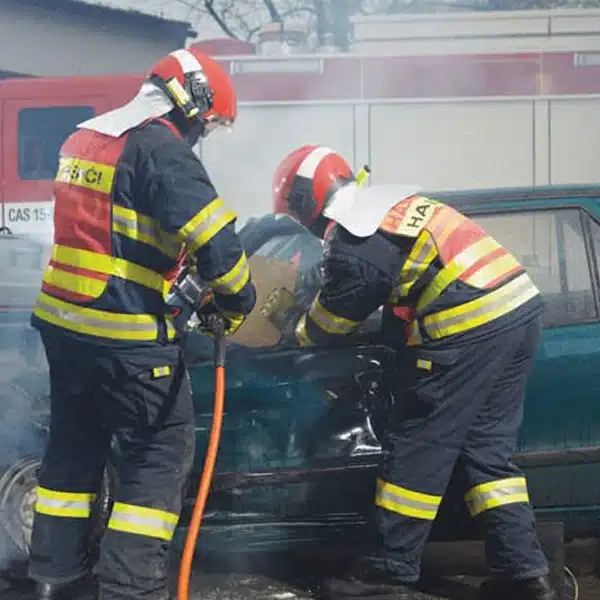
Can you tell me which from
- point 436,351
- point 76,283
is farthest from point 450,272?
point 76,283

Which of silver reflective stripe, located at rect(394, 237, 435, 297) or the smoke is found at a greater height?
silver reflective stripe, located at rect(394, 237, 435, 297)

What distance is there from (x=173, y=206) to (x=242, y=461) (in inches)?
47.5

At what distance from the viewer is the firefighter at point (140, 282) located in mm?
3607

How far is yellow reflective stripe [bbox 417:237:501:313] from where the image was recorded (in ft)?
12.9

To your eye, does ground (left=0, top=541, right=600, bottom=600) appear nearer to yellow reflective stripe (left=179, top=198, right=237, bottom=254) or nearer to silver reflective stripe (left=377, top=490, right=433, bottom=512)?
silver reflective stripe (left=377, top=490, right=433, bottom=512)

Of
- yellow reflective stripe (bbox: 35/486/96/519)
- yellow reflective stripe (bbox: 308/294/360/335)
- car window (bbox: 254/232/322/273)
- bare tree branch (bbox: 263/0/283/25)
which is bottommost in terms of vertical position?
yellow reflective stripe (bbox: 35/486/96/519)

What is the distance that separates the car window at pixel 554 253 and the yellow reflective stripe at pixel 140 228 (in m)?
1.42

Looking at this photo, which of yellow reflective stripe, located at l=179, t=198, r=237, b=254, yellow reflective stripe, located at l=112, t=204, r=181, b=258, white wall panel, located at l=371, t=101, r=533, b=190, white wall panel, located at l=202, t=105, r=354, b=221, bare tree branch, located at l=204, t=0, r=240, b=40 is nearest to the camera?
yellow reflective stripe, located at l=179, t=198, r=237, b=254

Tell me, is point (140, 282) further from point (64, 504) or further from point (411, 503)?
point (411, 503)

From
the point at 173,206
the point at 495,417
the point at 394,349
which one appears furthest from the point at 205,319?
the point at 495,417

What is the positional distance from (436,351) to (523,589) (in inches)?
34.9

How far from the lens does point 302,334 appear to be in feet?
13.9

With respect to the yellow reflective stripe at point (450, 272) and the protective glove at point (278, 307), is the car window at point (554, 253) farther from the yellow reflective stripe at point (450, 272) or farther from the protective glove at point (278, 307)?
the protective glove at point (278, 307)

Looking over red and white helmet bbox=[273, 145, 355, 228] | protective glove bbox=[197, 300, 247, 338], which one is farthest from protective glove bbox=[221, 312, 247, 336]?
red and white helmet bbox=[273, 145, 355, 228]
